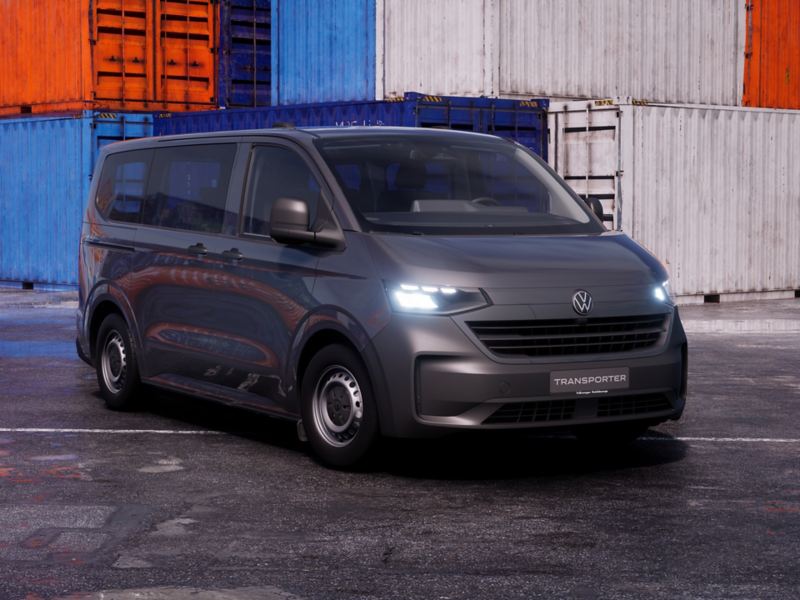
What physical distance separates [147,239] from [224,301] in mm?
1190

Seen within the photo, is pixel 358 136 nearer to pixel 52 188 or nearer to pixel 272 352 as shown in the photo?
pixel 272 352

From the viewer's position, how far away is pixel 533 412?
7.26m

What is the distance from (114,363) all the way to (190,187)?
5.20ft

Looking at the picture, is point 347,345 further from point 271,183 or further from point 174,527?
point 174,527

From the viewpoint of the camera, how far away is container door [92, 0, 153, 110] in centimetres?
2384

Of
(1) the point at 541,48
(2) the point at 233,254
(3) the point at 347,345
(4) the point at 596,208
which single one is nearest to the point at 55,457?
(2) the point at 233,254

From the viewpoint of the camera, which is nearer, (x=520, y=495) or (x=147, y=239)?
(x=520, y=495)

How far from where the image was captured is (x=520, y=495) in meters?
7.14

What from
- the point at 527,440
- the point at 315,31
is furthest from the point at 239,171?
the point at 315,31

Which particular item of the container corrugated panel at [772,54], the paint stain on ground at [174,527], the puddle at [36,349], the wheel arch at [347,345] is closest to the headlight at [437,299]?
the wheel arch at [347,345]

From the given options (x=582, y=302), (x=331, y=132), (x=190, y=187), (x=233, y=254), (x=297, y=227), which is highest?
(x=331, y=132)

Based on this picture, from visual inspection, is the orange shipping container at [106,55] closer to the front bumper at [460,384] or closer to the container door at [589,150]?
the container door at [589,150]

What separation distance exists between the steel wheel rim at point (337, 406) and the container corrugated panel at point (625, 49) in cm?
1473

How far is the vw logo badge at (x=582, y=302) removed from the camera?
7312 millimetres
